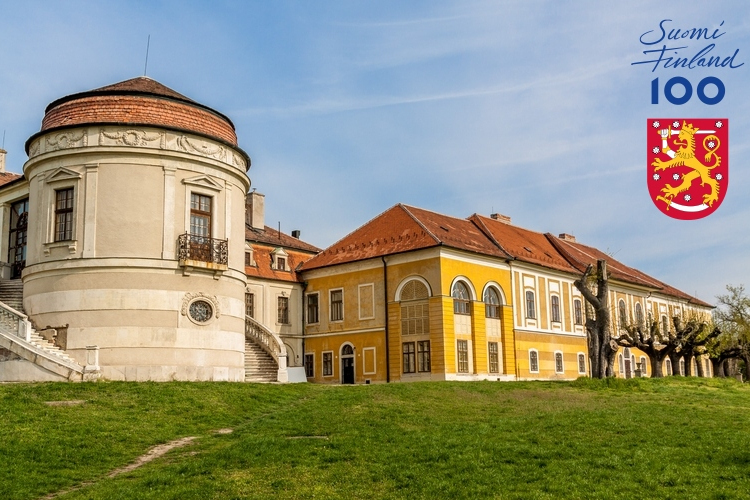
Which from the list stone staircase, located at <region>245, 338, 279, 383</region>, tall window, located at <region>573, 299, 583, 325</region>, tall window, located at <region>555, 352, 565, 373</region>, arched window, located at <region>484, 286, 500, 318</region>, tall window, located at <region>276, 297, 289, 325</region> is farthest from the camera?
tall window, located at <region>573, 299, 583, 325</region>

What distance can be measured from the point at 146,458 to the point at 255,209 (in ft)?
103

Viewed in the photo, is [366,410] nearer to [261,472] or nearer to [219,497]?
[261,472]

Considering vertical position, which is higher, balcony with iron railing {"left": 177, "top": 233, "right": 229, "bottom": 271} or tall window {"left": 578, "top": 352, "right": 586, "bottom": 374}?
balcony with iron railing {"left": 177, "top": 233, "right": 229, "bottom": 271}

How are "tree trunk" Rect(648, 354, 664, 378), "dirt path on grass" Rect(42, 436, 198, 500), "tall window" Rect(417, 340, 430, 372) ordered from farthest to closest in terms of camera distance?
"tall window" Rect(417, 340, 430, 372) → "tree trunk" Rect(648, 354, 664, 378) → "dirt path on grass" Rect(42, 436, 198, 500)

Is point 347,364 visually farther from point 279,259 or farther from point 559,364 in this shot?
point 559,364

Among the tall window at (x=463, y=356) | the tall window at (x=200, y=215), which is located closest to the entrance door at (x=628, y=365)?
the tall window at (x=463, y=356)

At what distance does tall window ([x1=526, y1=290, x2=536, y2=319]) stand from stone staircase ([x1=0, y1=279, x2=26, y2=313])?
26.2m

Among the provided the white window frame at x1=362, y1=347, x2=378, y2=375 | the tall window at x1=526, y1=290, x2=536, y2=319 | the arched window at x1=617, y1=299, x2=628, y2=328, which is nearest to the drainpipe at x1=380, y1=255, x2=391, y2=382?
the white window frame at x1=362, y1=347, x2=378, y2=375

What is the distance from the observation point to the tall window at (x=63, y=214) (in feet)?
91.1

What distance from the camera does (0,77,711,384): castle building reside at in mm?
26641

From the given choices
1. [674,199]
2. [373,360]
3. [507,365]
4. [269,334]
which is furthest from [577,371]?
[674,199]

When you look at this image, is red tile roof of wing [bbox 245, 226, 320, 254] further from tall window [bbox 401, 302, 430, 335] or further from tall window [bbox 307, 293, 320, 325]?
tall window [bbox 401, 302, 430, 335]

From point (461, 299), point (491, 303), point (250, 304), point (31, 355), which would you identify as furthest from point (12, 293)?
point (491, 303)

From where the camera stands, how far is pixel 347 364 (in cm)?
A: 4156
